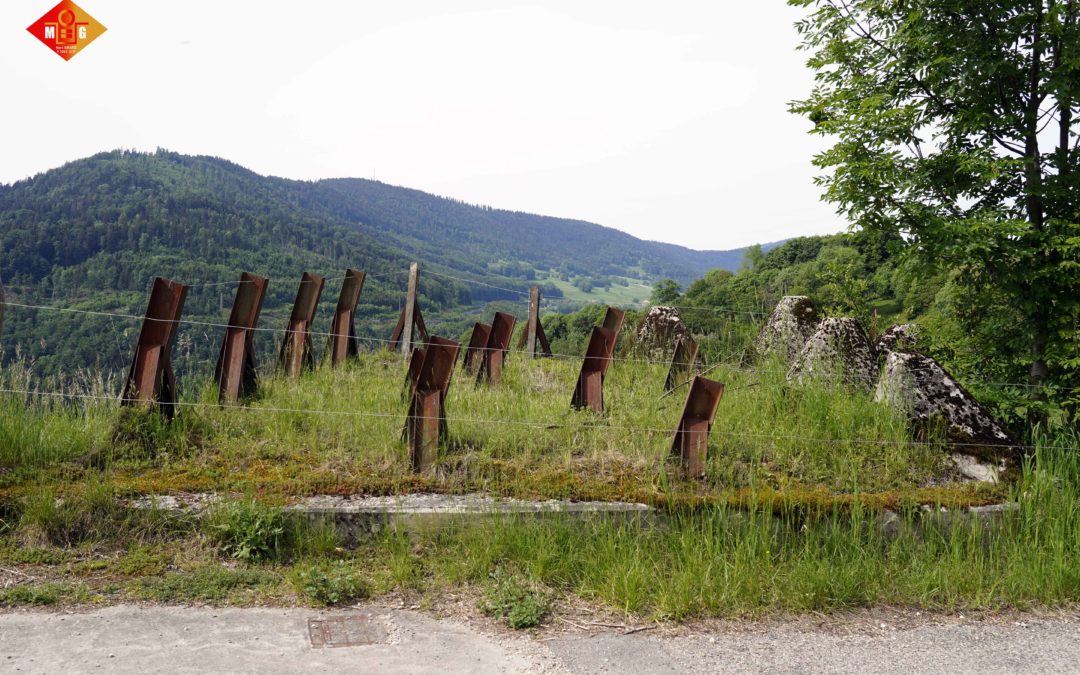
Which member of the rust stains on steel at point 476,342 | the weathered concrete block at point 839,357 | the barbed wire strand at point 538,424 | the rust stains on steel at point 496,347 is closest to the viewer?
the barbed wire strand at point 538,424

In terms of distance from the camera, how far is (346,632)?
4262 millimetres

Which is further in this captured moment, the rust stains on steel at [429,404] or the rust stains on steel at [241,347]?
the rust stains on steel at [241,347]

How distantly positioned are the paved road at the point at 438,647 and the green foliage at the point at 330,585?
0.42ft

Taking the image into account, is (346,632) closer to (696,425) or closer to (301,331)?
(696,425)

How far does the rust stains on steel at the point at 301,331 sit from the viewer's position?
8.66 meters

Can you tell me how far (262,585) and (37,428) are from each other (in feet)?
9.12

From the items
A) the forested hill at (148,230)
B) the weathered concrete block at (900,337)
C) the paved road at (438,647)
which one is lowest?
the paved road at (438,647)

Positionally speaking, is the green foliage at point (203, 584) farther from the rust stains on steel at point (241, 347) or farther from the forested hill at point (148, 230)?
the forested hill at point (148, 230)

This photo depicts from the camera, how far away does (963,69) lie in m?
7.41

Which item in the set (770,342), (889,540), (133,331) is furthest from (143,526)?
(770,342)

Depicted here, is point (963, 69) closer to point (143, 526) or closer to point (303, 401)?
point (303, 401)

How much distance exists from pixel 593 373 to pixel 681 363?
1441mm

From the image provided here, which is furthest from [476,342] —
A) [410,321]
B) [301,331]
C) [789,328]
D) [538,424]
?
[789,328]

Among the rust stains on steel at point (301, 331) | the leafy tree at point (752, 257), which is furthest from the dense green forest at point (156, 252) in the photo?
the rust stains on steel at point (301, 331)
